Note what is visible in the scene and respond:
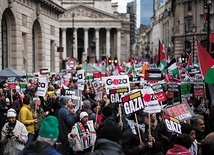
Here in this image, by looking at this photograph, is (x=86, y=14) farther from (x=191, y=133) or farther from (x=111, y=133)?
(x=111, y=133)

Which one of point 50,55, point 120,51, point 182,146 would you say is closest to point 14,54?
point 50,55

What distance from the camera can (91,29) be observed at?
119 meters

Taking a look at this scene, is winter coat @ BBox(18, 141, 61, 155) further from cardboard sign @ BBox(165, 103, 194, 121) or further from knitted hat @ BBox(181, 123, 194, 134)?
cardboard sign @ BBox(165, 103, 194, 121)

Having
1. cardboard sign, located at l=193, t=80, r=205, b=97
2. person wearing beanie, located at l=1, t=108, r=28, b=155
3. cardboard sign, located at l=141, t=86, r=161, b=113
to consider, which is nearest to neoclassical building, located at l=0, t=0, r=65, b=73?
cardboard sign, located at l=193, t=80, r=205, b=97

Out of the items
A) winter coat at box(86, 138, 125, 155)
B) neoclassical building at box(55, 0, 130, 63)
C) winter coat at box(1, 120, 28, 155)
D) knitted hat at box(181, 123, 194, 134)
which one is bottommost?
winter coat at box(1, 120, 28, 155)

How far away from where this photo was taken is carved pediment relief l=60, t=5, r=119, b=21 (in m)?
113

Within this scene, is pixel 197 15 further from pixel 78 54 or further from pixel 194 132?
pixel 194 132

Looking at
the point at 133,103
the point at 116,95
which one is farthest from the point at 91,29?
the point at 133,103

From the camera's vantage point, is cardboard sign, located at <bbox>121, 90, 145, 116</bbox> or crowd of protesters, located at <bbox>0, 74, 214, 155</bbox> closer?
crowd of protesters, located at <bbox>0, 74, 214, 155</bbox>

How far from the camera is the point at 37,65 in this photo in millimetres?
36562

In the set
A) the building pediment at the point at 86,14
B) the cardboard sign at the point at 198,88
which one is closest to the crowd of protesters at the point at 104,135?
the cardboard sign at the point at 198,88

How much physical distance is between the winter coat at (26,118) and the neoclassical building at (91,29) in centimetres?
9837

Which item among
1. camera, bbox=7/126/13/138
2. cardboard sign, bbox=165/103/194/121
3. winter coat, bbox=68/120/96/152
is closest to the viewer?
winter coat, bbox=68/120/96/152

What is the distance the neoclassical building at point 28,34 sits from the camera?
97.3 feet
